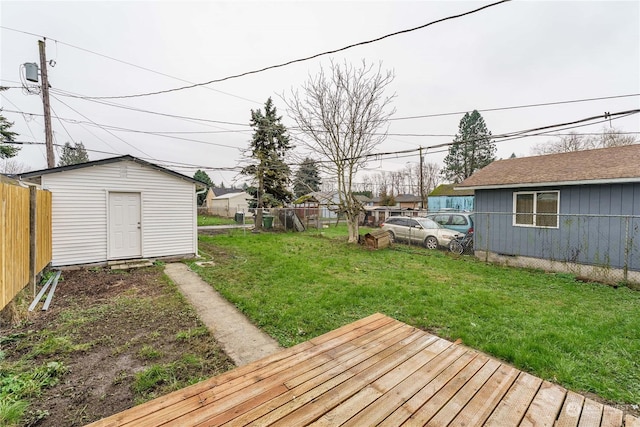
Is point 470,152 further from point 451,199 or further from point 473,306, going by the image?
point 473,306

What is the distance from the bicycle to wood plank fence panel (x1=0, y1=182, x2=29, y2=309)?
434 inches

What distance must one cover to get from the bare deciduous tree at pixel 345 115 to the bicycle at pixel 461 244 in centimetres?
382

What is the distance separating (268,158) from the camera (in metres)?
18.2

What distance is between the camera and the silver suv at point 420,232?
10237 millimetres

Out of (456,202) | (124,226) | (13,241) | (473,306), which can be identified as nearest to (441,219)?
(473,306)

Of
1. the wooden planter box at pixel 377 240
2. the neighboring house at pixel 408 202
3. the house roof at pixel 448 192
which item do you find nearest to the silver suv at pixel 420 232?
the wooden planter box at pixel 377 240

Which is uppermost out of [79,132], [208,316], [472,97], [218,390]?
[472,97]

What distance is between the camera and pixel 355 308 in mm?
4598

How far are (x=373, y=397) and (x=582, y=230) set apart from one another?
333 inches

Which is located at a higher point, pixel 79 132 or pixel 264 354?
pixel 79 132

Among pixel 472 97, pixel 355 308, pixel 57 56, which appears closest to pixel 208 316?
pixel 355 308

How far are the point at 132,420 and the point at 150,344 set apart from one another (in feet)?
8.05

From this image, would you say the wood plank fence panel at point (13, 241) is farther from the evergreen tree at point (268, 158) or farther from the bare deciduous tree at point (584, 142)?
the bare deciduous tree at point (584, 142)

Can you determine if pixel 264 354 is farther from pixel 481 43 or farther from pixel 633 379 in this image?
pixel 481 43
